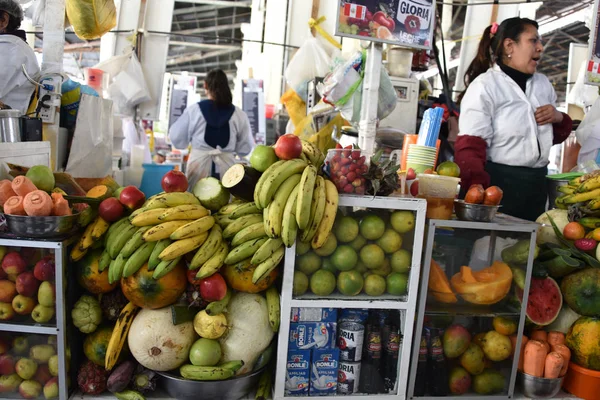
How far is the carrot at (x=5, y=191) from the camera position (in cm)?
176

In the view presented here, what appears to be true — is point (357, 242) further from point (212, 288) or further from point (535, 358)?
point (535, 358)

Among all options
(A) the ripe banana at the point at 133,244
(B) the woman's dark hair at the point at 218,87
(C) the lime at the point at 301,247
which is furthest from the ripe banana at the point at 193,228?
(B) the woman's dark hair at the point at 218,87

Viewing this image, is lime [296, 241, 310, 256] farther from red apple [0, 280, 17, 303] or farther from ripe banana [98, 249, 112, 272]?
red apple [0, 280, 17, 303]

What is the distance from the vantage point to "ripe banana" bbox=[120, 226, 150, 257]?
1.72 m

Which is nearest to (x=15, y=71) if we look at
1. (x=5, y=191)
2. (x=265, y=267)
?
(x=5, y=191)

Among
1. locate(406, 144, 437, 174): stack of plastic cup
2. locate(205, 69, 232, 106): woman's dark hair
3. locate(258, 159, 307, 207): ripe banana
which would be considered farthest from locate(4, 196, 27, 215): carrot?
locate(205, 69, 232, 106): woman's dark hair

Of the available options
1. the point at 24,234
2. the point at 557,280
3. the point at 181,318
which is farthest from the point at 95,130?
the point at 557,280

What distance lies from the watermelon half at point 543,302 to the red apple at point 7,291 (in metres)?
2.06

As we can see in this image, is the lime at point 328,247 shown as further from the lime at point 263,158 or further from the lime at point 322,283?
the lime at point 263,158

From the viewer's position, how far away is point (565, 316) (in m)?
2.15

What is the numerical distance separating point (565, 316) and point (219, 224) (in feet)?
5.15

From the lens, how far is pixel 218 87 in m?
4.79

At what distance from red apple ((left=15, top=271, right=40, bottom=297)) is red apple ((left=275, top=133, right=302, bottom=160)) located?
100cm

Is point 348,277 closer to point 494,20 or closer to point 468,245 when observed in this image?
point 468,245
